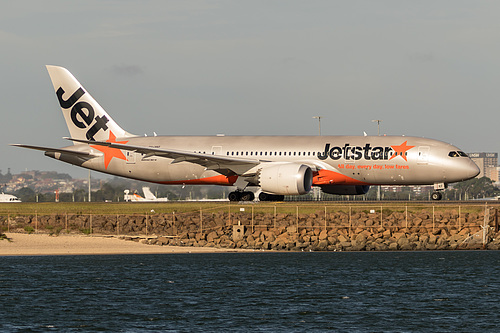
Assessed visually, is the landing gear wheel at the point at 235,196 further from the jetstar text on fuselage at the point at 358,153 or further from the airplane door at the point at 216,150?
the jetstar text on fuselage at the point at 358,153

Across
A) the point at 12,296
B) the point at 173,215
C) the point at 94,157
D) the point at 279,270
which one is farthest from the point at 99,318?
the point at 94,157

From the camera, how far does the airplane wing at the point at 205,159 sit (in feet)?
204

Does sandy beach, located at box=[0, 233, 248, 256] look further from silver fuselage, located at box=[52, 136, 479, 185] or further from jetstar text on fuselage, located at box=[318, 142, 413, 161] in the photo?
jetstar text on fuselage, located at box=[318, 142, 413, 161]

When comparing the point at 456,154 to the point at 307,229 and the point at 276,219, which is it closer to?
the point at 307,229

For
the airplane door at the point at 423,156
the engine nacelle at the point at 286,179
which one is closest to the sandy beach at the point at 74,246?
the engine nacelle at the point at 286,179

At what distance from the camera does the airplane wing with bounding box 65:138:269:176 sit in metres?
62.2

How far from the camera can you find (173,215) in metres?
65.6

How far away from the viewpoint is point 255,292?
1730 inches

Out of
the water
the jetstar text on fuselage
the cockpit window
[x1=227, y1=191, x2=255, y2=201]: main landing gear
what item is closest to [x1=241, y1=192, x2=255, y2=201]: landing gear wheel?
[x1=227, y1=191, x2=255, y2=201]: main landing gear

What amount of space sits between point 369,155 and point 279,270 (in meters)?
13.9

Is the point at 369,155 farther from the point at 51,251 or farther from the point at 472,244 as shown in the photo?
the point at 51,251

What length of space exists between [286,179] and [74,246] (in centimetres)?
1539

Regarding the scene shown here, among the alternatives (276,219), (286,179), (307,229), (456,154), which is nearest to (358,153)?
(286,179)

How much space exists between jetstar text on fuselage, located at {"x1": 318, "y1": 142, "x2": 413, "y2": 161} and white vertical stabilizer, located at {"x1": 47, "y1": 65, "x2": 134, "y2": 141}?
17868mm
